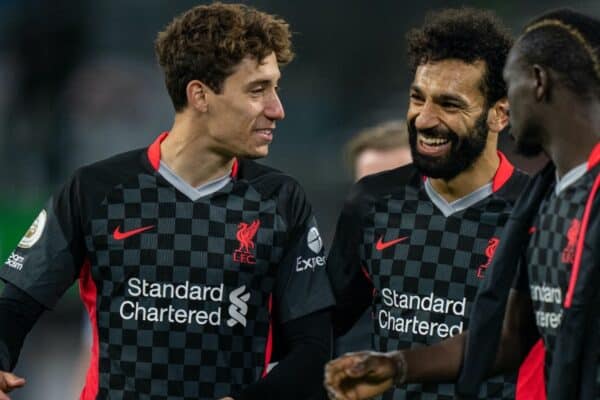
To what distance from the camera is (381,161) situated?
6.04 m

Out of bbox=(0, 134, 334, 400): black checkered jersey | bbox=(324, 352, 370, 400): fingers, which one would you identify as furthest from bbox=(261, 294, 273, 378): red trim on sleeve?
bbox=(324, 352, 370, 400): fingers

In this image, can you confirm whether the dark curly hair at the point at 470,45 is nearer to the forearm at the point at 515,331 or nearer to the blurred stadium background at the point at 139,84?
the forearm at the point at 515,331

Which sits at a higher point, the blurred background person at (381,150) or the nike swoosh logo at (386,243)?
the blurred background person at (381,150)

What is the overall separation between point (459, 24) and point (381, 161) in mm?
1542

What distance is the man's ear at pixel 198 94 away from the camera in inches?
181

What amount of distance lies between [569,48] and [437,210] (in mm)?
1072

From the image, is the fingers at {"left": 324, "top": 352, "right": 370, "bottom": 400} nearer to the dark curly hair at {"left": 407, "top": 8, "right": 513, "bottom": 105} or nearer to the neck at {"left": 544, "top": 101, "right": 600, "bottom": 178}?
the neck at {"left": 544, "top": 101, "right": 600, "bottom": 178}

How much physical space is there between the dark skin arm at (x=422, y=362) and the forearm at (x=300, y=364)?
0.64 metres

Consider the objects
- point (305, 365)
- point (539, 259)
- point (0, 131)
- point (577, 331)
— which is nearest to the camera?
point (577, 331)

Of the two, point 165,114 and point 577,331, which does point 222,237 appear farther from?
point 165,114

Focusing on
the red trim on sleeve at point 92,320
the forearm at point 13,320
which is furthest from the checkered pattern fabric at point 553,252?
the forearm at point 13,320

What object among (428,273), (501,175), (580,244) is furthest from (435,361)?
(501,175)

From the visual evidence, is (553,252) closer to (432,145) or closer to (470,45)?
(432,145)

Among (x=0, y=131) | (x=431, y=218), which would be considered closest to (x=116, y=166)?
(x=431, y=218)
